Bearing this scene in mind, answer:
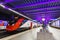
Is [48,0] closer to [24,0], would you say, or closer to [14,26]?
[24,0]

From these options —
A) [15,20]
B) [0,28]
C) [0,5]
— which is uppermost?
[0,5]

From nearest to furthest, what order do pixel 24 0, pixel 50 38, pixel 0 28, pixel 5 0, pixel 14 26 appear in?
1. pixel 50 38
2. pixel 5 0
3. pixel 24 0
4. pixel 14 26
5. pixel 0 28

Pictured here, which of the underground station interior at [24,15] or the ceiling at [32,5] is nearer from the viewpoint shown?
the underground station interior at [24,15]

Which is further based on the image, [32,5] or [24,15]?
[24,15]

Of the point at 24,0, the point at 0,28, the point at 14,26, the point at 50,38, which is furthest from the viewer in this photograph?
the point at 0,28

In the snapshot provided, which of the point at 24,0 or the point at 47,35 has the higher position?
the point at 24,0

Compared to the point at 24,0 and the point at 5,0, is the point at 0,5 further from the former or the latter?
the point at 24,0

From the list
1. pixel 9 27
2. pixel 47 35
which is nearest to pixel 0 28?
pixel 9 27

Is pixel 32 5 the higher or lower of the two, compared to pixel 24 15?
higher

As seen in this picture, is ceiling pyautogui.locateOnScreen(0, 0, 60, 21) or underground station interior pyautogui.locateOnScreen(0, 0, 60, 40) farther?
ceiling pyautogui.locateOnScreen(0, 0, 60, 21)

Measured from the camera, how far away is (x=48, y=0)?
316 inches

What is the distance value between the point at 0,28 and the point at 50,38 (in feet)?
43.2

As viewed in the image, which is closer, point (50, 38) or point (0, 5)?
point (50, 38)

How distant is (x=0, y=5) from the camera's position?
7988 millimetres
